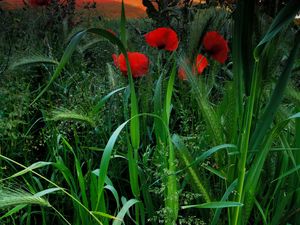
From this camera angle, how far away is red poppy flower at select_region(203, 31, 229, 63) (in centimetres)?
147

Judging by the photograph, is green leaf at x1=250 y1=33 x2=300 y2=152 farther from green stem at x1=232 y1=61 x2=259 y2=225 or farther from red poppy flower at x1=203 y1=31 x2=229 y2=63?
red poppy flower at x1=203 y1=31 x2=229 y2=63

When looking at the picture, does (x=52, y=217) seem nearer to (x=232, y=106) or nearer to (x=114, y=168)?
(x=114, y=168)

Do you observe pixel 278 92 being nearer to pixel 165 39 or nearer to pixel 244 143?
pixel 244 143

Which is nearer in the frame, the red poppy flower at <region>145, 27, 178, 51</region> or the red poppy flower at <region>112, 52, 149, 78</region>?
the red poppy flower at <region>112, 52, 149, 78</region>

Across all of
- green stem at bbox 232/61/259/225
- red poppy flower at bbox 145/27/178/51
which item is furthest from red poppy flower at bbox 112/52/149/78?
green stem at bbox 232/61/259/225

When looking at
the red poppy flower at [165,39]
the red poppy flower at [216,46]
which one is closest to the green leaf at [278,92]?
the red poppy flower at [216,46]

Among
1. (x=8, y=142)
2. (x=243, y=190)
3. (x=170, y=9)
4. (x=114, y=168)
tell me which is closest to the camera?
(x=243, y=190)

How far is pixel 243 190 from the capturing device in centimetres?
105

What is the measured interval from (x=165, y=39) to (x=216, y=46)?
0.19 metres

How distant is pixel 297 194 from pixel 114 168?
0.44 meters

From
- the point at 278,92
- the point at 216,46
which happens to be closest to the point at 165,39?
the point at 216,46

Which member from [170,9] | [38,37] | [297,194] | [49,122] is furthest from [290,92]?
[38,37]

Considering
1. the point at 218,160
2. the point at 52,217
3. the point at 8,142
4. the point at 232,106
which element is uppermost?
the point at 232,106

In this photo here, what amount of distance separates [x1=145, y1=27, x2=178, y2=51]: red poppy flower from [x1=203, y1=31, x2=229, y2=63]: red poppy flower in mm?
127
